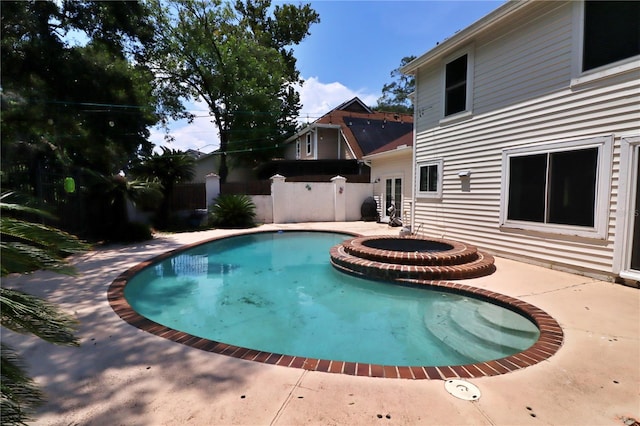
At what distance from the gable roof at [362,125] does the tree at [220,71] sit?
3.44 metres

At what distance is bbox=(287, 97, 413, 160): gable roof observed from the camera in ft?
58.4

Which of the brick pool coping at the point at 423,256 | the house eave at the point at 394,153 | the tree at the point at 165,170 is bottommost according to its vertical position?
the brick pool coping at the point at 423,256

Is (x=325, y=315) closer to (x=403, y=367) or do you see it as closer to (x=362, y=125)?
(x=403, y=367)

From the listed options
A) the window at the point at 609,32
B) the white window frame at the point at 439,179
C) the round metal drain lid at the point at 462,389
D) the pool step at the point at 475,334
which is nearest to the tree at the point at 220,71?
the white window frame at the point at 439,179

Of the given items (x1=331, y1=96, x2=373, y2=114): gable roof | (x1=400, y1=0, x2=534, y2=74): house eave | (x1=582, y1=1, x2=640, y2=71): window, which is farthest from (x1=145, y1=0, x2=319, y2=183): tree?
(x1=582, y1=1, x2=640, y2=71): window

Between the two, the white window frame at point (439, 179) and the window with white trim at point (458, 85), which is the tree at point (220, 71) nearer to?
the white window frame at point (439, 179)

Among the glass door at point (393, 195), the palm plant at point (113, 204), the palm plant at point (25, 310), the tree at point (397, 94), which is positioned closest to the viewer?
the palm plant at point (25, 310)

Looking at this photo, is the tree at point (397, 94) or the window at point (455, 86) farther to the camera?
the tree at point (397, 94)

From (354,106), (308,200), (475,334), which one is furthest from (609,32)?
(354,106)

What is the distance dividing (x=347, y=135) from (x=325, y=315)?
1555cm

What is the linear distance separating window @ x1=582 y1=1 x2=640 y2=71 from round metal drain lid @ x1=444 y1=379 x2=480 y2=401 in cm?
568

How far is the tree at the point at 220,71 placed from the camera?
60.3ft

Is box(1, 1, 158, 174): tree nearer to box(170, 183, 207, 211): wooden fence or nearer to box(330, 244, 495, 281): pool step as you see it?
box(170, 183, 207, 211): wooden fence

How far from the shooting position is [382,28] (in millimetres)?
11141
